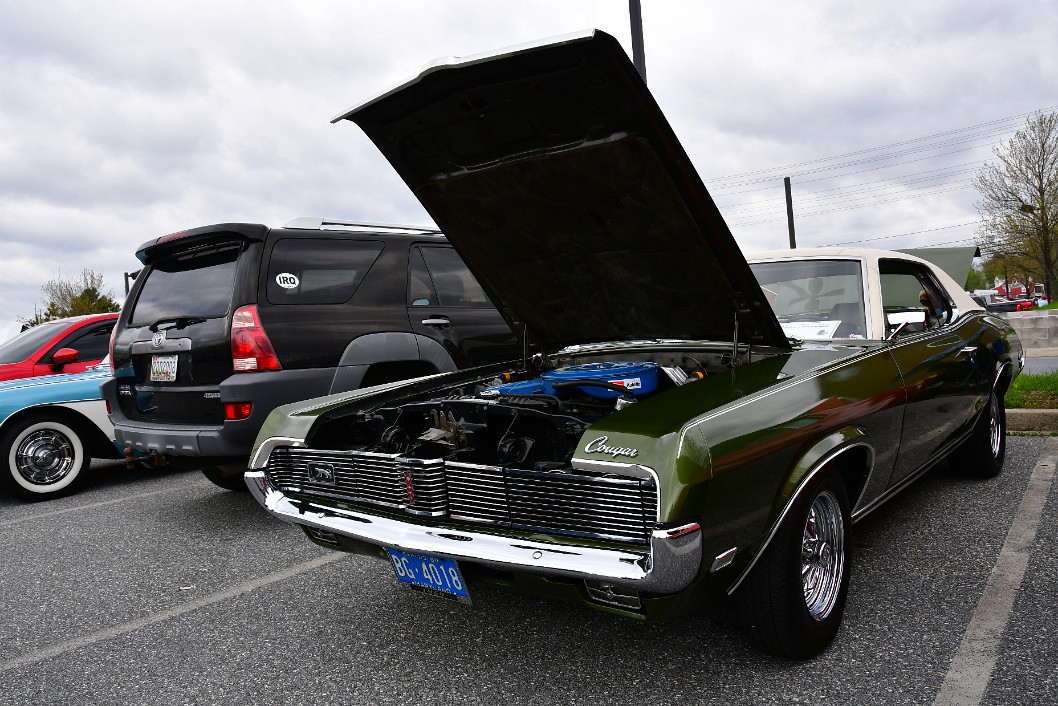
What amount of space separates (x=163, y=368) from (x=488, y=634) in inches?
116

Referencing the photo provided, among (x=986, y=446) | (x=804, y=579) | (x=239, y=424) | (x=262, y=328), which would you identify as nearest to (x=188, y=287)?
(x=262, y=328)

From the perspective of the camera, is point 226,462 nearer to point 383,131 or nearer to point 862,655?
point 383,131

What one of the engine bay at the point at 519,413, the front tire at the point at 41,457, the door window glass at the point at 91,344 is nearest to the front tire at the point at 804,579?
the engine bay at the point at 519,413

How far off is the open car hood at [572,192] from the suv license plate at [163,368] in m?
2.14

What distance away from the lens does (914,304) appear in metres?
4.39

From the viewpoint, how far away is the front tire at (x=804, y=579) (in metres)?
2.32

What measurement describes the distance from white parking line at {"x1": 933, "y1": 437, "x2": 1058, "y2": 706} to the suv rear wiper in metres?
4.15

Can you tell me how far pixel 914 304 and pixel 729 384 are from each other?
2421mm

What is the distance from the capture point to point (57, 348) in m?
6.76

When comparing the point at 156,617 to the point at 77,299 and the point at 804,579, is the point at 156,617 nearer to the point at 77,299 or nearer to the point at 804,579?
the point at 804,579

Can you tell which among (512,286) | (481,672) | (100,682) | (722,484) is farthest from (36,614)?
(722,484)

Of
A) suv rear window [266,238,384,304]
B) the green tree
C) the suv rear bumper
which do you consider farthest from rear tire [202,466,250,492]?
the green tree

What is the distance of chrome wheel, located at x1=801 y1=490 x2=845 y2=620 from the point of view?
8.33 ft

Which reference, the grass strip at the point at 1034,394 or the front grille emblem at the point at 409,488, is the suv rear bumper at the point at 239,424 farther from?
the grass strip at the point at 1034,394
